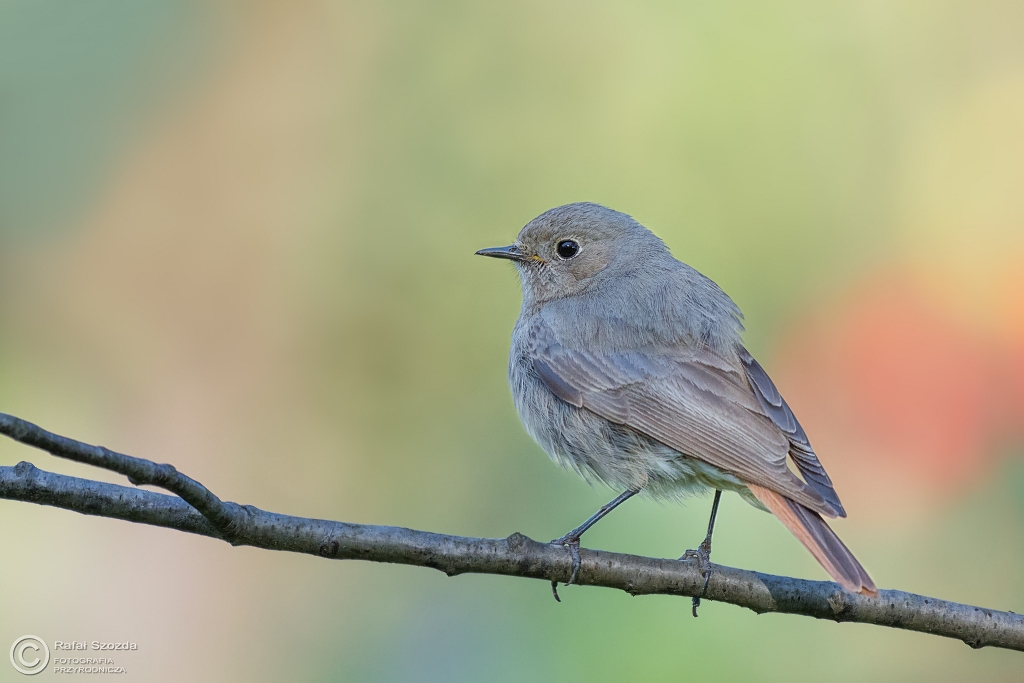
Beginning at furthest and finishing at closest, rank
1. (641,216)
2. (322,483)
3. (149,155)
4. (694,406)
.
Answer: (149,155) < (641,216) < (322,483) < (694,406)

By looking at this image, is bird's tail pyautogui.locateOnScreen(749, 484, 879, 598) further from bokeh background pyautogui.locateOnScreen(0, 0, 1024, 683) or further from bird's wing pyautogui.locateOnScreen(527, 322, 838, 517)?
bokeh background pyautogui.locateOnScreen(0, 0, 1024, 683)

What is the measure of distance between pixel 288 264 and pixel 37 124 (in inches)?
61.5

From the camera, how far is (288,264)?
563 cm

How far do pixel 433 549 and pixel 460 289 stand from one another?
2881 millimetres

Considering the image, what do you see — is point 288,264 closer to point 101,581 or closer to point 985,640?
point 101,581

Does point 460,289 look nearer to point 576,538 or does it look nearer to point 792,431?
point 792,431

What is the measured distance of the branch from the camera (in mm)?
2418

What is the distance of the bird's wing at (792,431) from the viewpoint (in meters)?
3.55

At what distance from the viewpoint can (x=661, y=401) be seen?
12.6 ft

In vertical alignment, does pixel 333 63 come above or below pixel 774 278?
above

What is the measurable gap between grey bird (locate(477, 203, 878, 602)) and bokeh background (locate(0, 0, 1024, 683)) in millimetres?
663

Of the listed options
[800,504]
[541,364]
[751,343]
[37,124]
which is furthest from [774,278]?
[37,124]

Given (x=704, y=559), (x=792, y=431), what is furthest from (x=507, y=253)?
(x=704, y=559)

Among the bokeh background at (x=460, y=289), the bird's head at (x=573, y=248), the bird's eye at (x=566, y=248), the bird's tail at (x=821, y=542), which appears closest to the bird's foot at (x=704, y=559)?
the bird's tail at (x=821, y=542)
